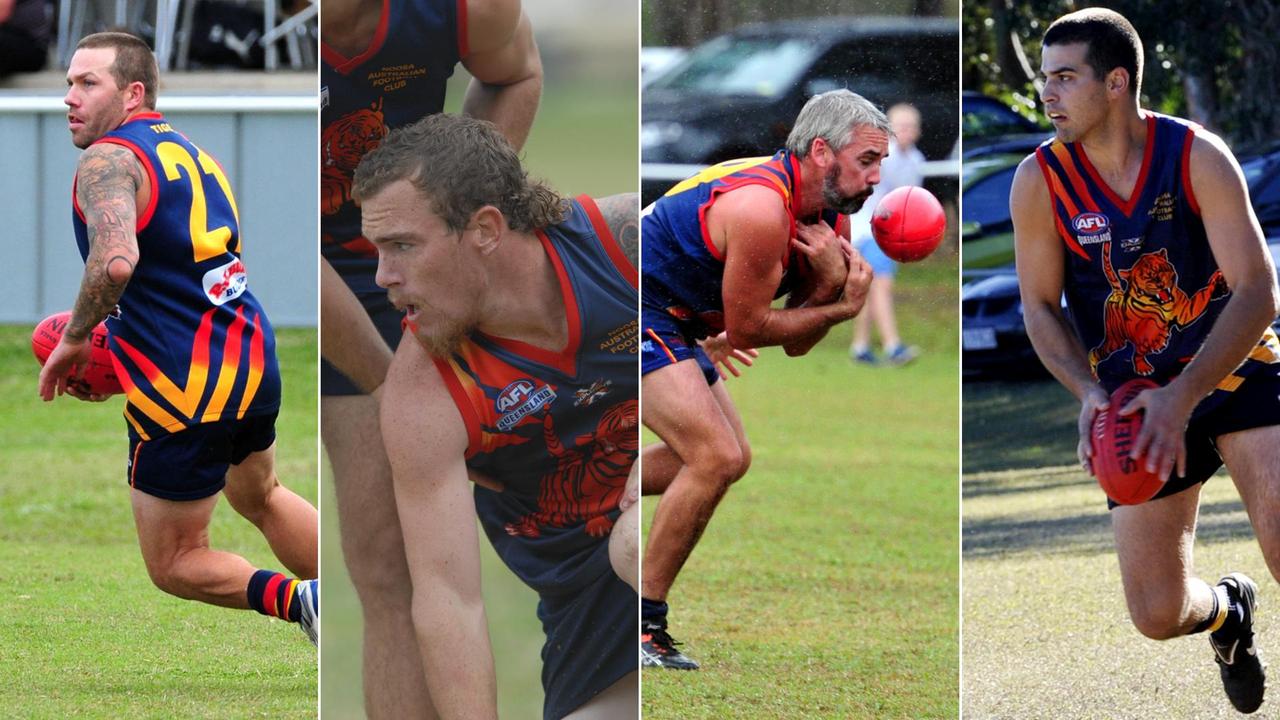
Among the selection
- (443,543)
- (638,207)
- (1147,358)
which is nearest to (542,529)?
(443,543)

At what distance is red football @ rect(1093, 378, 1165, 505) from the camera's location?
3713 mm

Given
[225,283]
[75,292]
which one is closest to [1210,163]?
[225,283]

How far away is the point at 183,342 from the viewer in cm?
456

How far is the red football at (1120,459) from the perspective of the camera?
3713 millimetres

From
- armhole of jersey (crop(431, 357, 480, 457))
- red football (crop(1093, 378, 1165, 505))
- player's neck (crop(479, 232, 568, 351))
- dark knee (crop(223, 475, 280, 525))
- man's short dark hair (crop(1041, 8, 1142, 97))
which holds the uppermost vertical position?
man's short dark hair (crop(1041, 8, 1142, 97))

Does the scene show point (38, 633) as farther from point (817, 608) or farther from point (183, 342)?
point (817, 608)

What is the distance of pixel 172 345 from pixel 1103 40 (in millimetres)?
2353

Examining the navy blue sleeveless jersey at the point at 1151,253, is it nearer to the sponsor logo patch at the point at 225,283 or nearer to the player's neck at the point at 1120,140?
the player's neck at the point at 1120,140

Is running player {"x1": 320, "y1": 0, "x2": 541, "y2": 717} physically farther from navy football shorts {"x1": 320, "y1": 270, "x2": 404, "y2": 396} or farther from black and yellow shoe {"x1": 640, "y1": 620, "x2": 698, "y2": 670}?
black and yellow shoe {"x1": 640, "y1": 620, "x2": 698, "y2": 670}

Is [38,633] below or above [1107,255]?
below

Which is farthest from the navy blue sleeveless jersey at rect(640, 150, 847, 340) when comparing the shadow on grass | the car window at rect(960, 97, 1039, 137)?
the car window at rect(960, 97, 1039, 137)

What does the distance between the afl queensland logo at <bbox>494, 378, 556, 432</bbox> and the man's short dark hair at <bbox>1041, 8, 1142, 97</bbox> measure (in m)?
1.36

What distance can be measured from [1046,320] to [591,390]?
109 centimetres

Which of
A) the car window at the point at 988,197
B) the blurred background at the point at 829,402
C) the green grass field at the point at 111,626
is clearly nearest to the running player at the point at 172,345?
the green grass field at the point at 111,626
